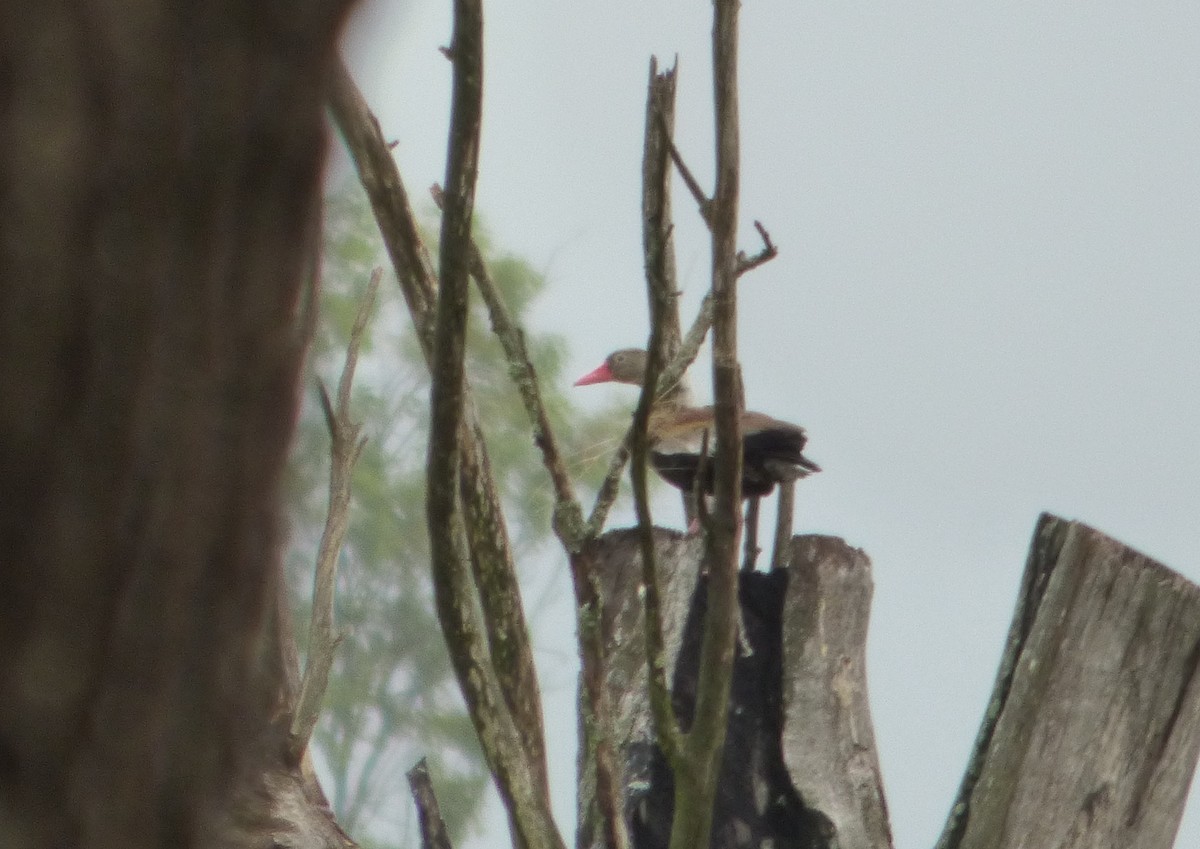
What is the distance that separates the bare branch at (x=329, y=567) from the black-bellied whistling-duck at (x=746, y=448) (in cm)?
48

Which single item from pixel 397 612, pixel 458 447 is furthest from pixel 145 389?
pixel 397 612

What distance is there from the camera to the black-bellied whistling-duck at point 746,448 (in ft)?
8.55

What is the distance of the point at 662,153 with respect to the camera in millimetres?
1521

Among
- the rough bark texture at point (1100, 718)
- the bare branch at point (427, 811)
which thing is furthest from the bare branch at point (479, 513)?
the rough bark texture at point (1100, 718)

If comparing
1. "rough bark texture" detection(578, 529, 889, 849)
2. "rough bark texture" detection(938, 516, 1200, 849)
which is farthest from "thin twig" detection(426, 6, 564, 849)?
"rough bark texture" detection(938, 516, 1200, 849)

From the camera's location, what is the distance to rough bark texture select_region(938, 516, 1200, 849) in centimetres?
194

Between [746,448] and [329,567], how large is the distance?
72cm

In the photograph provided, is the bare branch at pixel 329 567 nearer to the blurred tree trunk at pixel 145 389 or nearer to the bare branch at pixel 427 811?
the bare branch at pixel 427 811

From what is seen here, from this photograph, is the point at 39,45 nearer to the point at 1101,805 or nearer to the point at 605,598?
the point at 1101,805

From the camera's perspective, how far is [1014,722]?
6.50ft

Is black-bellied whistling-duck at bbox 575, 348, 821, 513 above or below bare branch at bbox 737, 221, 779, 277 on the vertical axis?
above

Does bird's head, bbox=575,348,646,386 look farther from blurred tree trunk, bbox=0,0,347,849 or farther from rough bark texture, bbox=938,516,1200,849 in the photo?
blurred tree trunk, bbox=0,0,347,849

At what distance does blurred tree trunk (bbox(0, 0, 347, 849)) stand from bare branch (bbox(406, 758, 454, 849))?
149cm

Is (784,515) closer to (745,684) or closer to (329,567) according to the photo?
(745,684)
